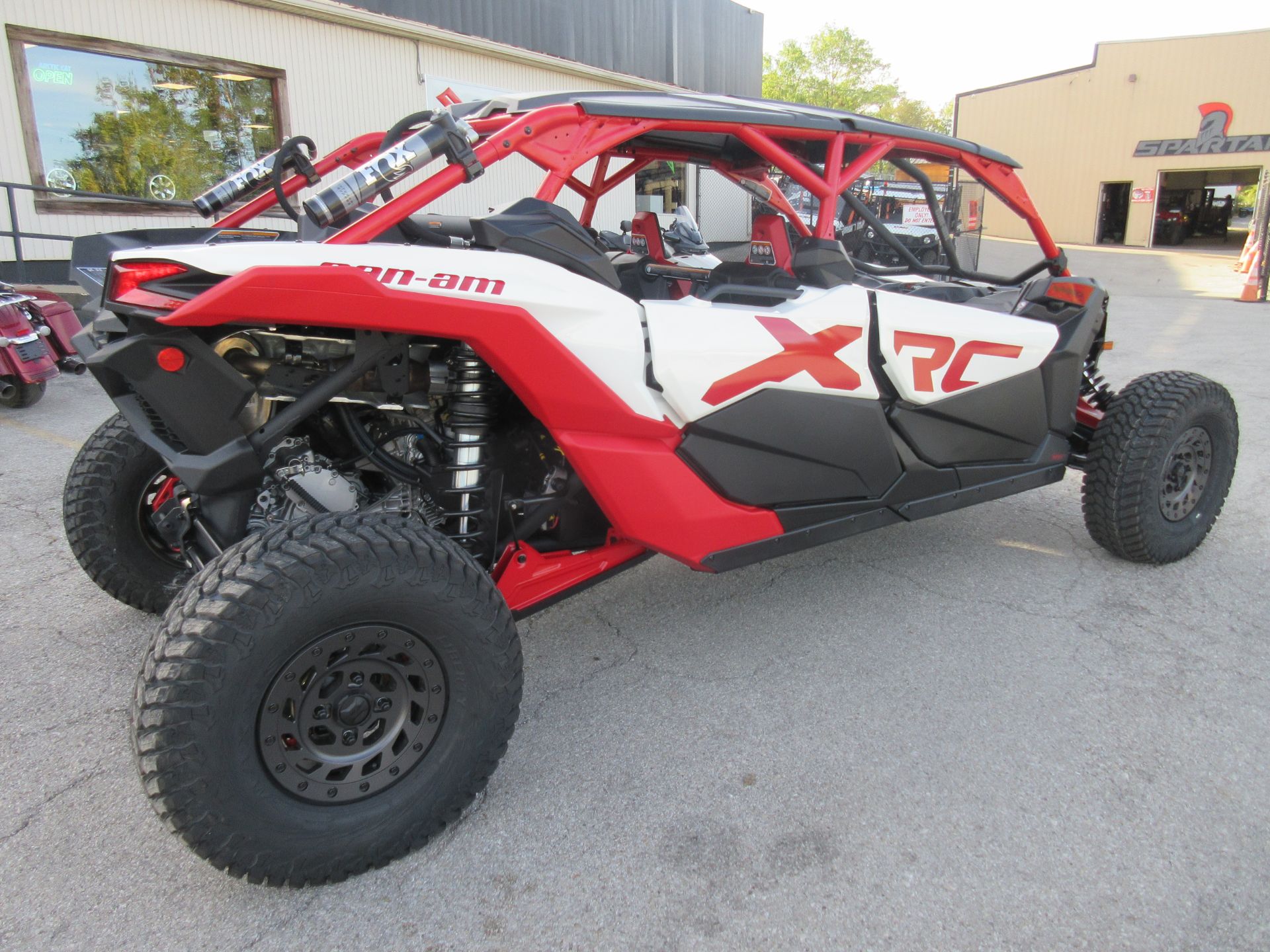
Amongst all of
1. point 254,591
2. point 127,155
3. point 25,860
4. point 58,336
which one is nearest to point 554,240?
point 254,591

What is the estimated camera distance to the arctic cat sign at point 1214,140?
1149 inches

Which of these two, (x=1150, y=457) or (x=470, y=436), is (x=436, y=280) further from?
(x=1150, y=457)

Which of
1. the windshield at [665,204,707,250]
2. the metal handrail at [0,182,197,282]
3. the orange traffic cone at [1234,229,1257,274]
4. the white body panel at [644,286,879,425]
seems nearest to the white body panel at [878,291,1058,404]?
the white body panel at [644,286,879,425]

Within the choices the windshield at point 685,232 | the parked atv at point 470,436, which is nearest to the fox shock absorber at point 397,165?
the parked atv at point 470,436

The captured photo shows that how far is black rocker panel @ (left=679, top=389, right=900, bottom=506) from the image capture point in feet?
8.76

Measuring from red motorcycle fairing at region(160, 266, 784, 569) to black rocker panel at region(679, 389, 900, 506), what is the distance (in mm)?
62

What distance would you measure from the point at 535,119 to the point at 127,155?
363 inches

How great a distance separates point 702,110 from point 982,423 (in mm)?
1586

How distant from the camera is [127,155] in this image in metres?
9.63

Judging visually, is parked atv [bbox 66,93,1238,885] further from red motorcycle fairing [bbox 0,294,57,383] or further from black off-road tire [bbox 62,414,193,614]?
red motorcycle fairing [bbox 0,294,57,383]

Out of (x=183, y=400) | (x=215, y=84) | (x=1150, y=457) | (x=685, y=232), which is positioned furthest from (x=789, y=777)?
(x=215, y=84)

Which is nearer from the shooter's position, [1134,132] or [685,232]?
[685,232]

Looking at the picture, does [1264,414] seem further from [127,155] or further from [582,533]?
[127,155]

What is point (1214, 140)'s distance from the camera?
2966 cm
